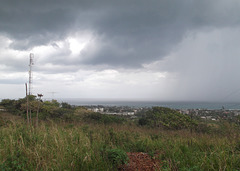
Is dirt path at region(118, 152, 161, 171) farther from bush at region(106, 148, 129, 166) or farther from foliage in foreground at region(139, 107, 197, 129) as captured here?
foliage in foreground at region(139, 107, 197, 129)

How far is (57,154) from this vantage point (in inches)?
112

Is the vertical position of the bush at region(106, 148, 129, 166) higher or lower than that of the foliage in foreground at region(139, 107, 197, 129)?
higher

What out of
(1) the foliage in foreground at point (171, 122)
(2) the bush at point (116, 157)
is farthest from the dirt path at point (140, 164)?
(1) the foliage in foreground at point (171, 122)

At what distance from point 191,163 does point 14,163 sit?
10.8 ft

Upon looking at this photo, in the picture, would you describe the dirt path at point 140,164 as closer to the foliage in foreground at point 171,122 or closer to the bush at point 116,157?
the bush at point 116,157

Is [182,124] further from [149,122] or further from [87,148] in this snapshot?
[87,148]

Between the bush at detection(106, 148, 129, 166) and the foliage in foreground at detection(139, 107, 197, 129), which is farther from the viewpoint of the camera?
the foliage in foreground at detection(139, 107, 197, 129)

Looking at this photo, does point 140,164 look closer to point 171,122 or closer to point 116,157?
point 116,157

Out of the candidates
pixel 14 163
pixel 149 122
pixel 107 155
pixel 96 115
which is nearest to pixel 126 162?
pixel 107 155

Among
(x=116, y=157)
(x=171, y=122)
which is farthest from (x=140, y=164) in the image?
(x=171, y=122)

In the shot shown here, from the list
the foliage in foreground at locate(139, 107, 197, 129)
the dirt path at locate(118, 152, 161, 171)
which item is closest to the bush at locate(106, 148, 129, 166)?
the dirt path at locate(118, 152, 161, 171)

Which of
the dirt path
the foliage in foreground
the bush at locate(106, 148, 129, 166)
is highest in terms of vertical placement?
the bush at locate(106, 148, 129, 166)

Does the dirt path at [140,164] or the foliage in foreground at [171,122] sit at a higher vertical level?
the dirt path at [140,164]

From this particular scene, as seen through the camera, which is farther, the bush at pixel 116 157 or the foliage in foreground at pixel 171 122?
the foliage in foreground at pixel 171 122
